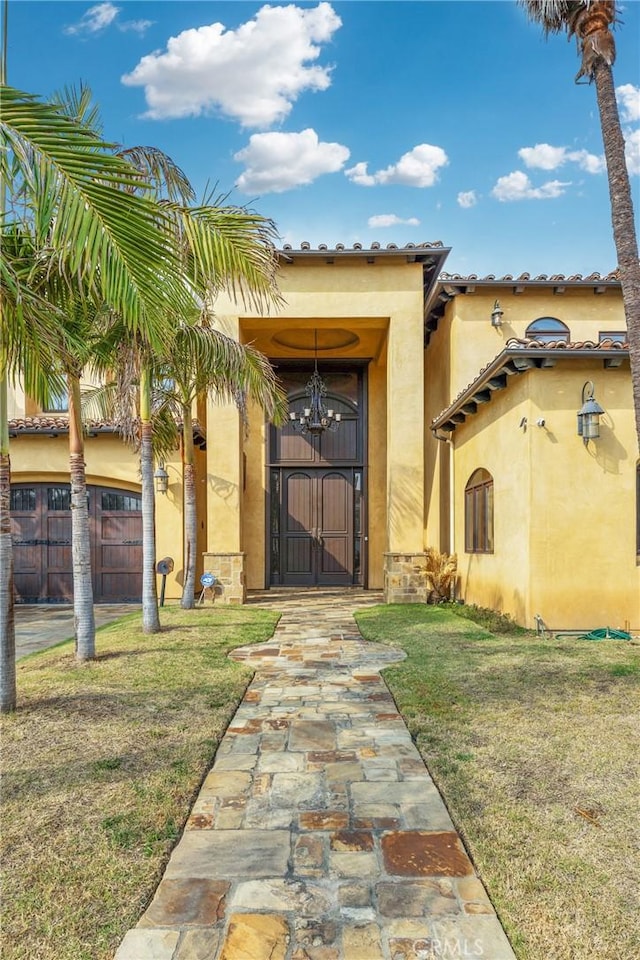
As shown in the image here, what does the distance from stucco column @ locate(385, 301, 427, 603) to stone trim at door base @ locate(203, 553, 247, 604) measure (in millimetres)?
3056

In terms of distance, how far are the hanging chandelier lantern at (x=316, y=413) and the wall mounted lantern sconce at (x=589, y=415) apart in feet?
17.7

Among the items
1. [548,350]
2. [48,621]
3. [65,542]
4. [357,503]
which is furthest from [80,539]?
[357,503]

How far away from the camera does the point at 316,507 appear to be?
14.3 meters

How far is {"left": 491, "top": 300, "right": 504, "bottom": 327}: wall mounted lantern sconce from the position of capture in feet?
36.4

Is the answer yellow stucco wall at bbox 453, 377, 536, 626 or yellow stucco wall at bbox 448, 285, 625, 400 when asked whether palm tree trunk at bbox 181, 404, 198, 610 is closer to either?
yellow stucco wall at bbox 453, 377, 536, 626

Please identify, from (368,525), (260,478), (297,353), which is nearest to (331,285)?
(297,353)

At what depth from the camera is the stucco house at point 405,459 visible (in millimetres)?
7832

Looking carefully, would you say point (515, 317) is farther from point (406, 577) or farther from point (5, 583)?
point (5, 583)

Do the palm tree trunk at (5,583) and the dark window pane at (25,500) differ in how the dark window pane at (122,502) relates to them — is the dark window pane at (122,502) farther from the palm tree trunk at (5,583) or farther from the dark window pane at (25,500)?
the palm tree trunk at (5,583)

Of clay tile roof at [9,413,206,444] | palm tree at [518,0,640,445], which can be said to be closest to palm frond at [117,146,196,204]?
palm tree at [518,0,640,445]

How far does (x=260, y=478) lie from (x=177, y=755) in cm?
1038

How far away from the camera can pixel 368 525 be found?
1418cm

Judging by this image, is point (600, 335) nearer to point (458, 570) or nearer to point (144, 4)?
point (458, 570)

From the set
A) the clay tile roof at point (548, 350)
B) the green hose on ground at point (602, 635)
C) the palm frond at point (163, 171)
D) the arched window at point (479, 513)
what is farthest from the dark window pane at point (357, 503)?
the palm frond at point (163, 171)
